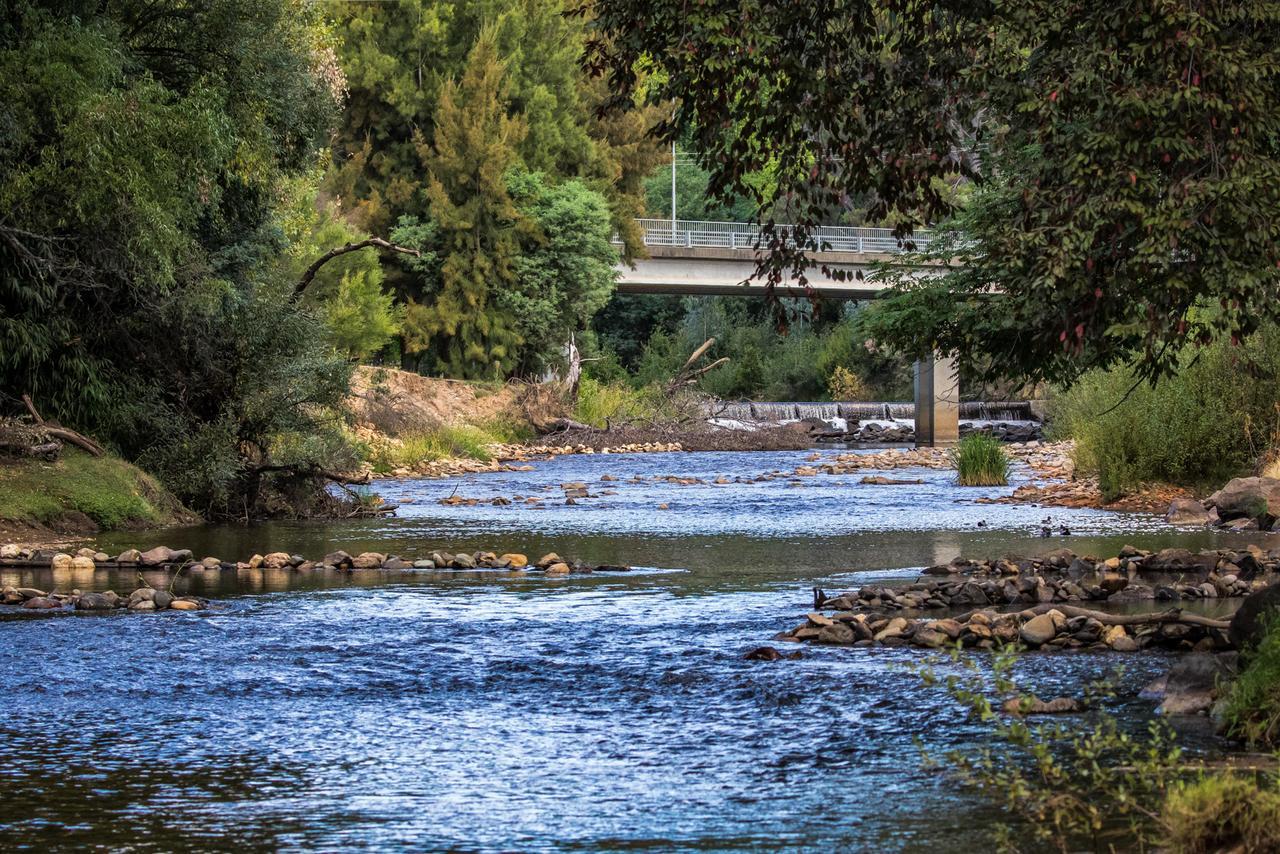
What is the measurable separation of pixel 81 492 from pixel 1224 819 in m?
17.8

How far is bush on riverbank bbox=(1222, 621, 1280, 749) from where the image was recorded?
26.5ft

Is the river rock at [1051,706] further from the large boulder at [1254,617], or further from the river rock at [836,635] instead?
the river rock at [836,635]

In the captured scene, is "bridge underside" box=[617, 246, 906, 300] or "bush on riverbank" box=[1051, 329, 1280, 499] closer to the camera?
"bush on riverbank" box=[1051, 329, 1280, 499]

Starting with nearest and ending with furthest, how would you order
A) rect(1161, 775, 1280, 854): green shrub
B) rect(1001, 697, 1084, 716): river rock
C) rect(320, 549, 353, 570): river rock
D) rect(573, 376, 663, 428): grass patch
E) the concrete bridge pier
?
rect(1161, 775, 1280, 854): green shrub < rect(1001, 697, 1084, 716): river rock < rect(320, 549, 353, 570): river rock < rect(573, 376, 663, 428): grass patch < the concrete bridge pier

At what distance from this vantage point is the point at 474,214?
55.0 meters

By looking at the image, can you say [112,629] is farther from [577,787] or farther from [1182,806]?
[1182,806]

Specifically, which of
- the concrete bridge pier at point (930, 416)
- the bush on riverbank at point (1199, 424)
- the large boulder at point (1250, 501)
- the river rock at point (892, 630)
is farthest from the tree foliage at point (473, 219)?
the river rock at point (892, 630)

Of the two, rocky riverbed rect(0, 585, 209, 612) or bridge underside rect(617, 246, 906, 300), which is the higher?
bridge underside rect(617, 246, 906, 300)

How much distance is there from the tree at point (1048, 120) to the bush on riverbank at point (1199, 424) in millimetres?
14312

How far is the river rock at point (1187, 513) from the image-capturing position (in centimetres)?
2175

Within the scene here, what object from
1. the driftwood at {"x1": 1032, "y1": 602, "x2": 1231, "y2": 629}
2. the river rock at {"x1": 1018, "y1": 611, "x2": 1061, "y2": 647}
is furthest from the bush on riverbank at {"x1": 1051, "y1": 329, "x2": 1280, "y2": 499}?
the river rock at {"x1": 1018, "y1": 611, "x2": 1061, "y2": 647}

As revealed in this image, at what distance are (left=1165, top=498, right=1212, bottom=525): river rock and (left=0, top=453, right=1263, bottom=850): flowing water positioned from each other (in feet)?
19.7

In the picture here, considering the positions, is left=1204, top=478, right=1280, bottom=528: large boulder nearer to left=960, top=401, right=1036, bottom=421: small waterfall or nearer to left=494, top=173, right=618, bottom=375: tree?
left=494, top=173, right=618, bottom=375: tree

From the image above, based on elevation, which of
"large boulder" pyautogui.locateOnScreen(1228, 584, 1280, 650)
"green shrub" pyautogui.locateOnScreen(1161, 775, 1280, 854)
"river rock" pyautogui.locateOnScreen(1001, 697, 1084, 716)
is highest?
"large boulder" pyautogui.locateOnScreen(1228, 584, 1280, 650)
